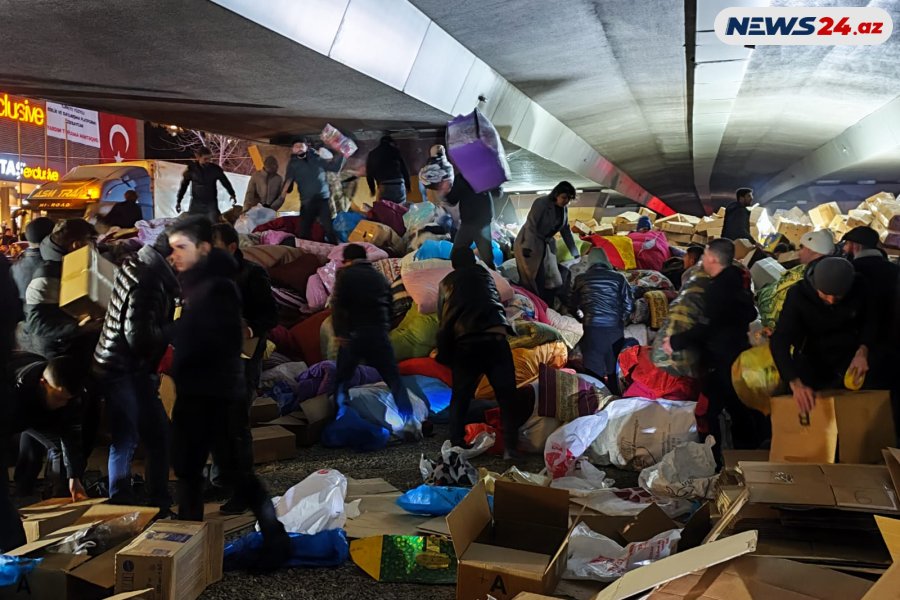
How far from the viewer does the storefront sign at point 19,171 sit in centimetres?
2014

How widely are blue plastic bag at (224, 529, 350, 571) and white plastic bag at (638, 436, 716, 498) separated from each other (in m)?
1.76

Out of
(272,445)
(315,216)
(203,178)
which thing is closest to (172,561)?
(272,445)

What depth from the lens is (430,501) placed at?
390 centimetres

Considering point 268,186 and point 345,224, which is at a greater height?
point 268,186

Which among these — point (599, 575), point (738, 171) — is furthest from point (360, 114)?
point (738, 171)

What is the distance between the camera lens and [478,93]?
9.16m

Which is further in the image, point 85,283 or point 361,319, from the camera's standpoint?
point 361,319

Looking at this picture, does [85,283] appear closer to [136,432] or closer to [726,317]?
[136,432]

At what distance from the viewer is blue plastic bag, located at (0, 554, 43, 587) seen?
2854 millimetres

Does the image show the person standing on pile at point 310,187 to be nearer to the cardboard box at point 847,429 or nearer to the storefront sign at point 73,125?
the cardboard box at point 847,429

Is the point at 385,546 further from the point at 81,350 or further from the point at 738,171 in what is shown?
the point at 738,171

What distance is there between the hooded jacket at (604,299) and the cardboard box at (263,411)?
2.60m

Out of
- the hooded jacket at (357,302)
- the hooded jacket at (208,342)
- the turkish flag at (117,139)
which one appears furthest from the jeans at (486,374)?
the turkish flag at (117,139)

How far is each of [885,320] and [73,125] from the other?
80.4 ft
